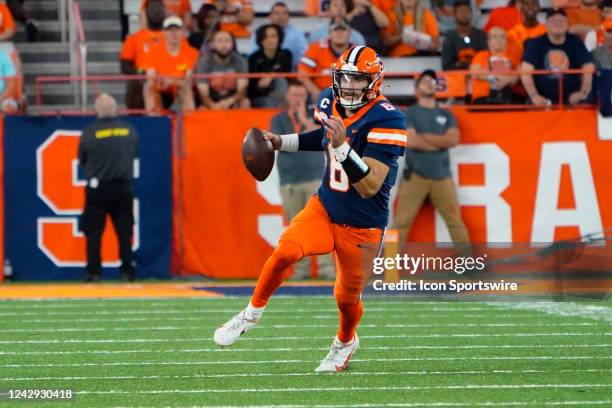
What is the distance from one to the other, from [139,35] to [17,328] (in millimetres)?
5391

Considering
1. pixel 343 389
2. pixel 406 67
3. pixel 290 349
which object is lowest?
pixel 290 349

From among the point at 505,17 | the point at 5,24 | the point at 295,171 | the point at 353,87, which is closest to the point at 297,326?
the point at 353,87

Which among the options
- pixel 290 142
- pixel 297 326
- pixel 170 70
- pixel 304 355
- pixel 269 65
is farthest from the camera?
pixel 170 70

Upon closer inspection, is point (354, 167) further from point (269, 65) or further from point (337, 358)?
point (269, 65)

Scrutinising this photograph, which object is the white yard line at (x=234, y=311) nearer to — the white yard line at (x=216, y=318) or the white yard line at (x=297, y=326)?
the white yard line at (x=216, y=318)

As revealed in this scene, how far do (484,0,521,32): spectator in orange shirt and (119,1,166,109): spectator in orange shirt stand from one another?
3533 millimetres

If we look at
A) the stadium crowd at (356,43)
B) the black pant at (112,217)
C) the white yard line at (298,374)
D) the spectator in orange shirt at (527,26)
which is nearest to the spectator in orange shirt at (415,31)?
the stadium crowd at (356,43)

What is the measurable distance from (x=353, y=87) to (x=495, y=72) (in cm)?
653

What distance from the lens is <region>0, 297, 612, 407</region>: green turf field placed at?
6152 millimetres

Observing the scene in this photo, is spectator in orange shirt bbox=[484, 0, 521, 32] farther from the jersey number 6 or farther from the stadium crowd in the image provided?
the jersey number 6

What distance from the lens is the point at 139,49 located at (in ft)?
45.5

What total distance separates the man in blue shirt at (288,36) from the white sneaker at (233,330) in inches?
282

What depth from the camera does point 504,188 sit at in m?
13.1

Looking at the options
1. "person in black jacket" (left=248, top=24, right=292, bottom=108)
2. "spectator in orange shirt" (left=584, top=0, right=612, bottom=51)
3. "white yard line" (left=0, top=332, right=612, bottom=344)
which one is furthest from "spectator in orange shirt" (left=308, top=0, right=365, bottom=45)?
"white yard line" (left=0, top=332, right=612, bottom=344)
